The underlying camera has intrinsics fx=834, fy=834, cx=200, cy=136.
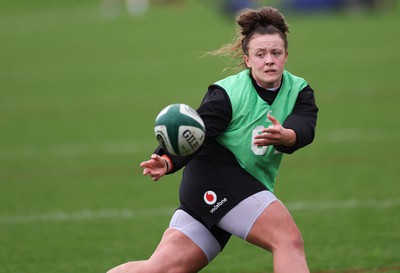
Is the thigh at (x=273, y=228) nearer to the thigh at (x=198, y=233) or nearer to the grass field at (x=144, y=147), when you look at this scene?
the thigh at (x=198, y=233)

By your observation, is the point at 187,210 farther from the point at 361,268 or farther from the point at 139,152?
the point at 139,152

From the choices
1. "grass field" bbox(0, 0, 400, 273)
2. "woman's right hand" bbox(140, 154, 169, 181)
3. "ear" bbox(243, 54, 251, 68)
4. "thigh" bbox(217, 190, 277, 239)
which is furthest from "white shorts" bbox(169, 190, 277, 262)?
"grass field" bbox(0, 0, 400, 273)

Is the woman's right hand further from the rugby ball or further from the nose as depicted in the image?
the nose

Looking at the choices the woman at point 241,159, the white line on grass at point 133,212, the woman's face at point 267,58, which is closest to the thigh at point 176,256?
the woman at point 241,159

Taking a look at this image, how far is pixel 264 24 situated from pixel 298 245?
1.37 meters

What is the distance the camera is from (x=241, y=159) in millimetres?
5016

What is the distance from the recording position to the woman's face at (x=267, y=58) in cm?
495

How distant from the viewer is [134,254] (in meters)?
7.11

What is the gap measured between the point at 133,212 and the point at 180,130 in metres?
4.19

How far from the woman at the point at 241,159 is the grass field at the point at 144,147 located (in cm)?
167

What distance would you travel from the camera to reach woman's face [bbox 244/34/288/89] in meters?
4.95

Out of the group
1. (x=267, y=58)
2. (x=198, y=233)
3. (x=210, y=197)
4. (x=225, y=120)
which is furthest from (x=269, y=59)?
(x=198, y=233)

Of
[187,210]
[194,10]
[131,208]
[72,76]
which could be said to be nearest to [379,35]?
[72,76]

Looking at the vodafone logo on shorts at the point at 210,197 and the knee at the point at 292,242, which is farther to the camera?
the vodafone logo on shorts at the point at 210,197
